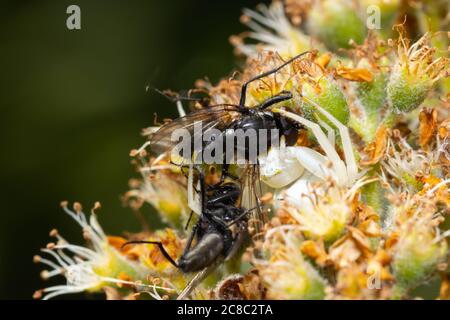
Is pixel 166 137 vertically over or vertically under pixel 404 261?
over

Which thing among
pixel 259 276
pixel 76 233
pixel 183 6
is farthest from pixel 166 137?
pixel 183 6

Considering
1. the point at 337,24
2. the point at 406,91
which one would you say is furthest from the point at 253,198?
the point at 337,24

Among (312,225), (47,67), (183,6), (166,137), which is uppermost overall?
(183,6)

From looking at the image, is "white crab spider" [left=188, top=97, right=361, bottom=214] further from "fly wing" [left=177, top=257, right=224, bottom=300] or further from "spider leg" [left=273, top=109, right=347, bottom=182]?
"fly wing" [left=177, top=257, right=224, bottom=300]
